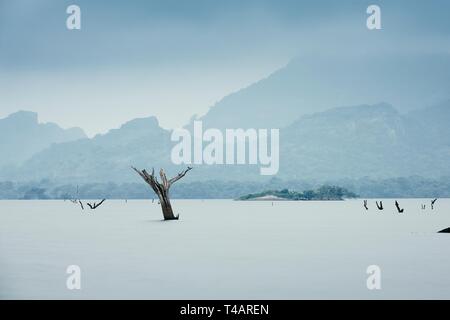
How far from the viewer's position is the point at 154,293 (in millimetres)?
12711

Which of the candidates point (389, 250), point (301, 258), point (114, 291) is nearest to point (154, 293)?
point (114, 291)

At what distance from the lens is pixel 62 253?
793 inches

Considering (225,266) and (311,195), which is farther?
(311,195)

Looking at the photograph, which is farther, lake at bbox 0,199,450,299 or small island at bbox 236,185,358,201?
small island at bbox 236,185,358,201

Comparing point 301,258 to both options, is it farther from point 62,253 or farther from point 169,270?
point 62,253

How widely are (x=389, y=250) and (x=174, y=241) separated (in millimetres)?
6844

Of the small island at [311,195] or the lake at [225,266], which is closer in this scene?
the lake at [225,266]

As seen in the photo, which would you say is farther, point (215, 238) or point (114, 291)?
point (215, 238)

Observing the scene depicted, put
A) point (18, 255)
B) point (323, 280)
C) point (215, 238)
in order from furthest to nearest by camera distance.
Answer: point (215, 238)
point (18, 255)
point (323, 280)
